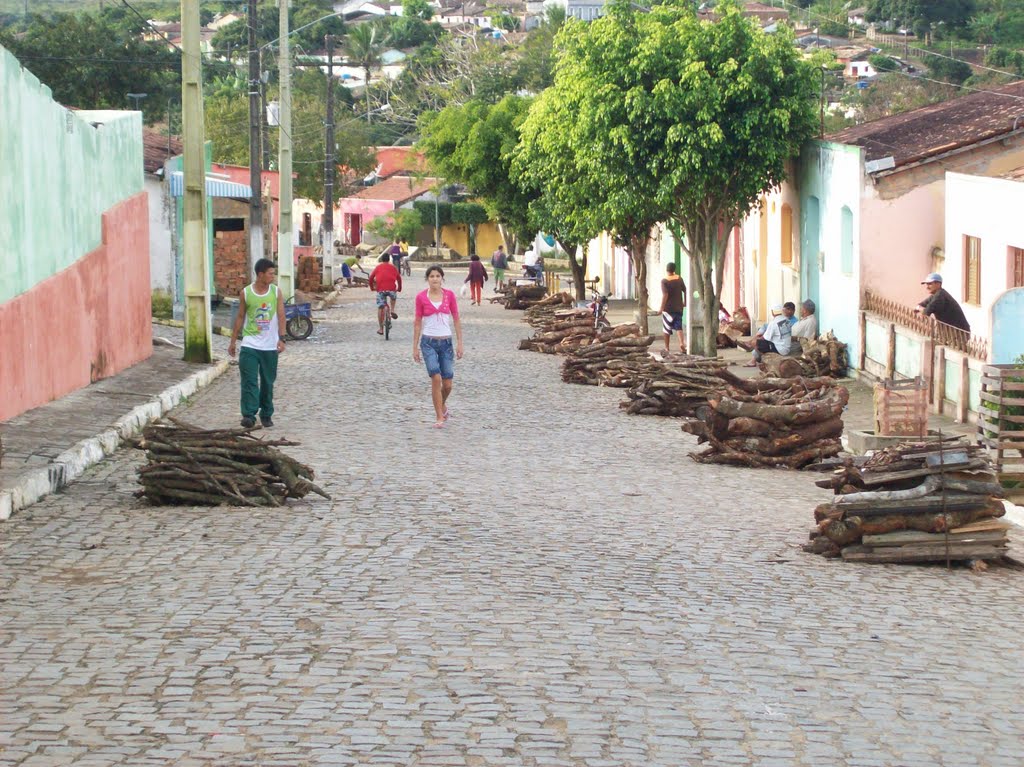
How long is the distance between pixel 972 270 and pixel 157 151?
67.4 feet

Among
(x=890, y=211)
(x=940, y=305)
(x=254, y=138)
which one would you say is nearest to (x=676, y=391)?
(x=940, y=305)

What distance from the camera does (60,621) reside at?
7145 millimetres

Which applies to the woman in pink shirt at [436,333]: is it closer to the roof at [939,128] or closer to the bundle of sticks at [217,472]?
the bundle of sticks at [217,472]

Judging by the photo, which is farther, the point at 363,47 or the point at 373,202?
the point at 363,47

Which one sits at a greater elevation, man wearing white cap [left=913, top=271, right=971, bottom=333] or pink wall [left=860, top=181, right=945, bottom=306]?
pink wall [left=860, top=181, right=945, bottom=306]

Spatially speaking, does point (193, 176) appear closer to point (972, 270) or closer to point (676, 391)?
point (676, 391)

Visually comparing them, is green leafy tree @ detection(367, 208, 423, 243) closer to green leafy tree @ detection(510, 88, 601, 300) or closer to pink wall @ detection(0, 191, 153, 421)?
green leafy tree @ detection(510, 88, 601, 300)

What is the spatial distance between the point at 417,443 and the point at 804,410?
3.56 m

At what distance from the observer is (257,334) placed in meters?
14.7

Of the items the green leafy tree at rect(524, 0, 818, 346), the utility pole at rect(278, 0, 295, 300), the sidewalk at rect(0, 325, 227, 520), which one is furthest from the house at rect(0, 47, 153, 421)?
the utility pole at rect(278, 0, 295, 300)

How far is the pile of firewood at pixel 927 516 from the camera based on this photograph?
918 centimetres

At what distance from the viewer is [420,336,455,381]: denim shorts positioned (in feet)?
51.1

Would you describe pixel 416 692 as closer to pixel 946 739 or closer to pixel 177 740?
pixel 177 740

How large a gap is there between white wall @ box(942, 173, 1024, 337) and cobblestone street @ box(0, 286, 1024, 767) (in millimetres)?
6906
